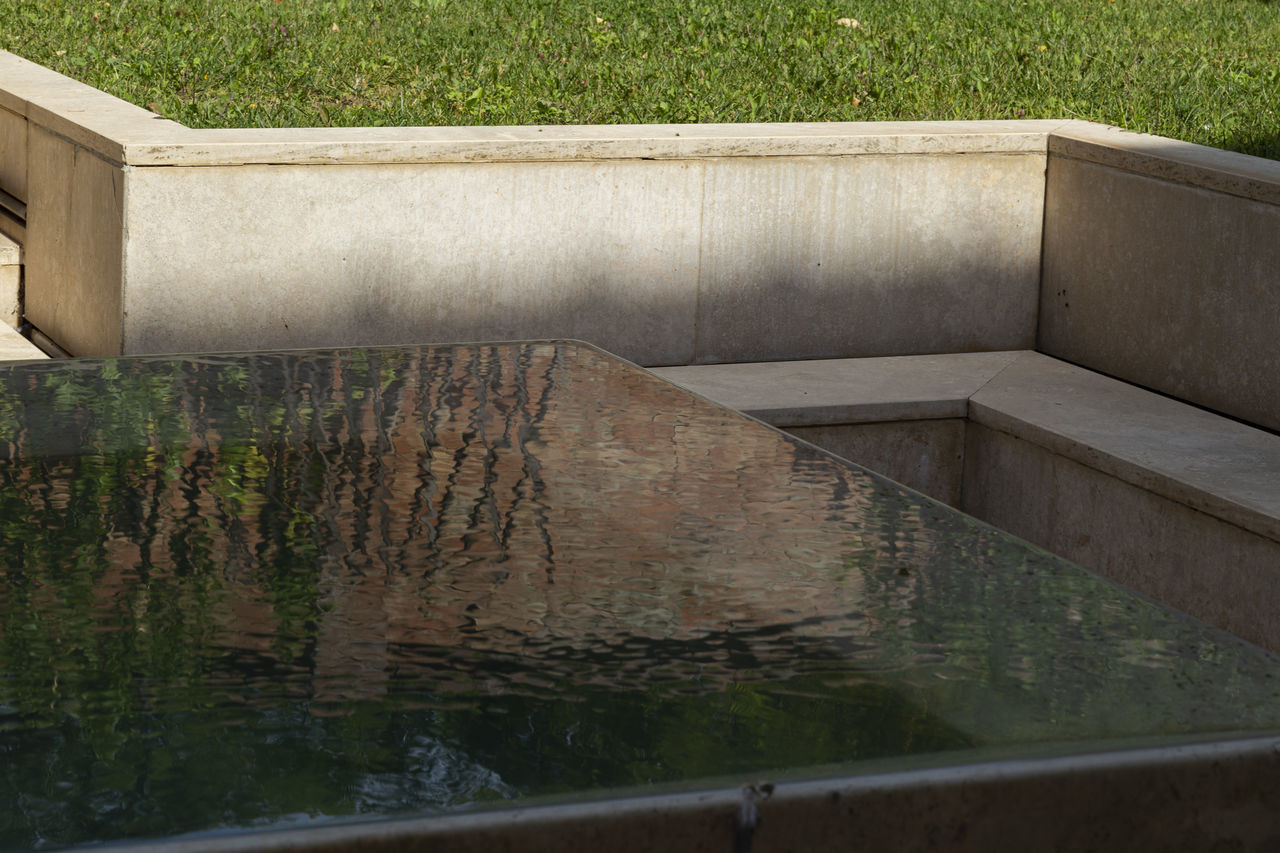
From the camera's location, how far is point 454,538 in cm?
146

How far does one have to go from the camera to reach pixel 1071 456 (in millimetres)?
4672

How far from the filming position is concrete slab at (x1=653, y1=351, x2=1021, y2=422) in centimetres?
488

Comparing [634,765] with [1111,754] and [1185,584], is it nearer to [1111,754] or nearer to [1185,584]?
[1111,754]

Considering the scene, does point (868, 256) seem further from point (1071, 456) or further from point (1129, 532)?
point (1129, 532)

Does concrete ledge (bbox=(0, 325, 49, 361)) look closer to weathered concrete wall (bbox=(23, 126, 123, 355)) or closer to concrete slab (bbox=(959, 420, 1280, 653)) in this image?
weathered concrete wall (bbox=(23, 126, 123, 355))

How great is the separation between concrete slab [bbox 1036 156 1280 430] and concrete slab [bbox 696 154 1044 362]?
0.16 m

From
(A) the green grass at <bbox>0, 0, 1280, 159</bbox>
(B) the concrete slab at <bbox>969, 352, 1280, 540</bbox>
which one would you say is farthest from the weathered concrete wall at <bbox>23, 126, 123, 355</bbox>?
(B) the concrete slab at <bbox>969, 352, 1280, 540</bbox>

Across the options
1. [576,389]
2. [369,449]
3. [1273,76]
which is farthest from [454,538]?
[1273,76]

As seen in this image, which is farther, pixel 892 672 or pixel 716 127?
pixel 716 127

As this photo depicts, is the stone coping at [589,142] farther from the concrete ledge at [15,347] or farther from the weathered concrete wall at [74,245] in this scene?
the concrete ledge at [15,347]

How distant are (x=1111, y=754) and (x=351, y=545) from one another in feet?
2.35

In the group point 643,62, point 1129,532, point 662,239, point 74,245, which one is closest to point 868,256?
point 662,239

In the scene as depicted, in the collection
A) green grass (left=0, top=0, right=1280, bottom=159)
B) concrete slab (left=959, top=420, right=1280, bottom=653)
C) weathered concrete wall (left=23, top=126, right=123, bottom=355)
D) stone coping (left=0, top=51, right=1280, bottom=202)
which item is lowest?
concrete slab (left=959, top=420, right=1280, bottom=653)

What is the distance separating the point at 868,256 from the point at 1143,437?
1.28 m
